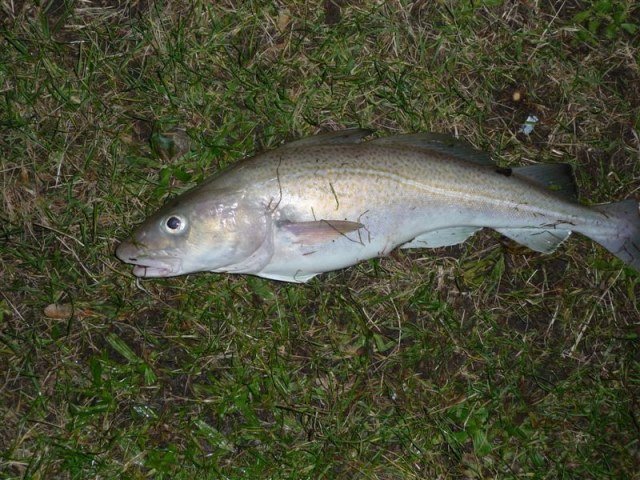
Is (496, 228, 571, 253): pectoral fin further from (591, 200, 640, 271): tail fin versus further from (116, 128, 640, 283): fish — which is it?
(591, 200, 640, 271): tail fin

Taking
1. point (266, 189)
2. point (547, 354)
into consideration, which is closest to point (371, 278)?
point (266, 189)

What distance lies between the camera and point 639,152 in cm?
460

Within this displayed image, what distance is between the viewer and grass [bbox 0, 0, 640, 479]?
418 cm

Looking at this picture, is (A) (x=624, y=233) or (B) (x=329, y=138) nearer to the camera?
Answer: (B) (x=329, y=138)

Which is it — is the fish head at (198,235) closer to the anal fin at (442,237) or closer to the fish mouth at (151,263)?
the fish mouth at (151,263)

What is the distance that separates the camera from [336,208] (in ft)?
12.1

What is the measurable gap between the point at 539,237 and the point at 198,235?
99.5 inches

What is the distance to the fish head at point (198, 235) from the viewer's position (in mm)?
3627

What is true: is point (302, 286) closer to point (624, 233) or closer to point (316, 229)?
point (316, 229)

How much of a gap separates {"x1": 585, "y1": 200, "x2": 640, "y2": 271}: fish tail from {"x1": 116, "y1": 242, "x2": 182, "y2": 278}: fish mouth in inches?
120

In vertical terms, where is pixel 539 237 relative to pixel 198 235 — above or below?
below

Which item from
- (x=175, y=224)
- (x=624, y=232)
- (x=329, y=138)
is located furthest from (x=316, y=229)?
(x=624, y=232)

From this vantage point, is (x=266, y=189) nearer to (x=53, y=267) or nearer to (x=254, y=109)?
(x=254, y=109)

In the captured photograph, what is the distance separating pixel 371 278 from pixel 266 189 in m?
1.22
